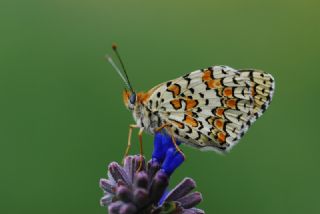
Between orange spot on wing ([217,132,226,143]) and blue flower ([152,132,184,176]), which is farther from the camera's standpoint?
orange spot on wing ([217,132,226,143])

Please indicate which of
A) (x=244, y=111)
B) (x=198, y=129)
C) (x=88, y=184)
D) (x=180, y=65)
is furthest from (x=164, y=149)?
(x=180, y=65)

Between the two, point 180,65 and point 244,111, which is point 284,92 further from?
point 244,111

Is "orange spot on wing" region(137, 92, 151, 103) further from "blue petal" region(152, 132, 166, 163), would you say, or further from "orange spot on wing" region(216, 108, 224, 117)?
"orange spot on wing" region(216, 108, 224, 117)

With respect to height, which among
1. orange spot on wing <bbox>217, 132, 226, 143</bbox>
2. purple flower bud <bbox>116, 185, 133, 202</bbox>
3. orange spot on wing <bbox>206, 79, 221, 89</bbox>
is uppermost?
orange spot on wing <bbox>206, 79, 221, 89</bbox>

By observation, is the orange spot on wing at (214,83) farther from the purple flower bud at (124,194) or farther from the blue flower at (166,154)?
the purple flower bud at (124,194)

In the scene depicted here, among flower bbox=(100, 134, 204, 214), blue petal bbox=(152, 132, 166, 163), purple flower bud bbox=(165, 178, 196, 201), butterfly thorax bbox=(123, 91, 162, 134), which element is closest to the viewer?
flower bbox=(100, 134, 204, 214)

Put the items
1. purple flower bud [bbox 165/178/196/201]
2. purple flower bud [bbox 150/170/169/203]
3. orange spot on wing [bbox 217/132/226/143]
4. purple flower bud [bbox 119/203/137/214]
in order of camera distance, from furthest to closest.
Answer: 1. orange spot on wing [bbox 217/132/226/143]
2. purple flower bud [bbox 165/178/196/201]
3. purple flower bud [bbox 150/170/169/203]
4. purple flower bud [bbox 119/203/137/214]

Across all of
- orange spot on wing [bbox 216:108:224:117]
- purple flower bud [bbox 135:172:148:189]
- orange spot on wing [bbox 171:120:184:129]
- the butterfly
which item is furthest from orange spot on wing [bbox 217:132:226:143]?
purple flower bud [bbox 135:172:148:189]

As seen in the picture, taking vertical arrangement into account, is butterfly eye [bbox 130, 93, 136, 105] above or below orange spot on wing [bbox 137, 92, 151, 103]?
above
